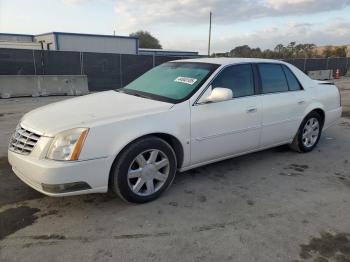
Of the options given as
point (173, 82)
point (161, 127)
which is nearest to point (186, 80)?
point (173, 82)

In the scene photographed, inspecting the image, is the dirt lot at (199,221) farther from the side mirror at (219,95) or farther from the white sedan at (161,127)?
the side mirror at (219,95)

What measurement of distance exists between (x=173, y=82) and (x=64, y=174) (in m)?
1.88

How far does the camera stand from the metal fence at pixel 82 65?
48.9ft

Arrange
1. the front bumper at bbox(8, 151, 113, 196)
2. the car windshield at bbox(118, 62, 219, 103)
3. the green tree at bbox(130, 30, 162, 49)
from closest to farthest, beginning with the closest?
1. the front bumper at bbox(8, 151, 113, 196)
2. the car windshield at bbox(118, 62, 219, 103)
3. the green tree at bbox(130, 30, 162, 49)

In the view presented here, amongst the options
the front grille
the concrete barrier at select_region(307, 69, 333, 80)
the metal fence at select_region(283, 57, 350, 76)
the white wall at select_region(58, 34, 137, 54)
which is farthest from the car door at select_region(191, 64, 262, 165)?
A: the white wall at select_region(58, 34, 137, 54)

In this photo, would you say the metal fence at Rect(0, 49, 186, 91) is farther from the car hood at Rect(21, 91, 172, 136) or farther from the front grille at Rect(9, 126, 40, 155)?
the front grille at Rect(9, 126, 40, 155)

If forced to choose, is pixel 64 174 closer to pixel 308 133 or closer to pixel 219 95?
pixel 219 95

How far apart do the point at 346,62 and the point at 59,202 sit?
30.5m

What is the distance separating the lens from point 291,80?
518cm

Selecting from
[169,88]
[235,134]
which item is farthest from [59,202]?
[235,134]

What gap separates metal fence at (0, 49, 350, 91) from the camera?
1490 cm

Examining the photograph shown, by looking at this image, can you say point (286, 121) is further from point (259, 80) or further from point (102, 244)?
point (102, 244)

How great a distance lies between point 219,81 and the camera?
13.9 feet

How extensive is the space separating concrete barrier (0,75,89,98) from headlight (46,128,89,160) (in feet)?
35.4
